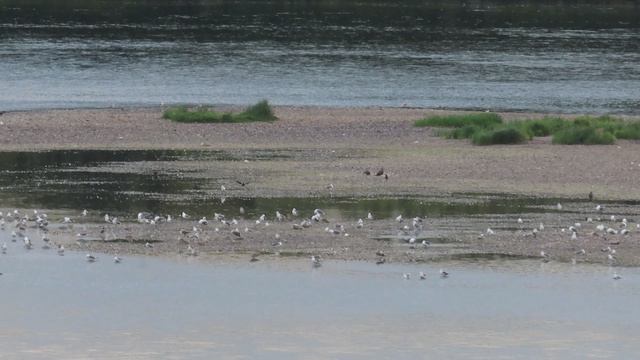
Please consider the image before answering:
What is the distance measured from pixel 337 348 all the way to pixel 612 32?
240 ft

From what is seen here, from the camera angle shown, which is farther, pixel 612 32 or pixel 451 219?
pixel 612 32

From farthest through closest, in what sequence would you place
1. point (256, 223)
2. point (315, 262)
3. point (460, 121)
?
point (460, 121) < point (256, 223) < point (315, 262)

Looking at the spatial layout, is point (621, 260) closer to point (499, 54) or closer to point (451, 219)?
point (451, 219)

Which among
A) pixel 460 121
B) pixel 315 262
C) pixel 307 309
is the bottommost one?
pixel 460 121

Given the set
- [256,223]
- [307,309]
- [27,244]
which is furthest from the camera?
[256,223]

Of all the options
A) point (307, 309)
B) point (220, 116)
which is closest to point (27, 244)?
point (307, 309)

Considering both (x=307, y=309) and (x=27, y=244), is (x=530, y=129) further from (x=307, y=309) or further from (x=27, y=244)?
(x=307, y=309)

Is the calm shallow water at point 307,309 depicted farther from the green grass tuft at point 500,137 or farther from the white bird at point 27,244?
the green grass tuft at point 500,137

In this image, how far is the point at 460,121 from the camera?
4253 cm

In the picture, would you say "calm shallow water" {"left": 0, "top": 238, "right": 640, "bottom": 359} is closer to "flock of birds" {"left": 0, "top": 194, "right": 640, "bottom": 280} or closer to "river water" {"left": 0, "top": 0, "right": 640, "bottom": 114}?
"flock of birds" {"left": 0, "top": 194, "right": 640, "bottom": 280}

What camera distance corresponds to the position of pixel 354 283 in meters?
24.2

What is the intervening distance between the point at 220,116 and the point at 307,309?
71.0ft

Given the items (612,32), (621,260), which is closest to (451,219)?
(621,260)

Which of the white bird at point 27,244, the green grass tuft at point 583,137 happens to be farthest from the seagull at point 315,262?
the green grass tuft at point 583,137
